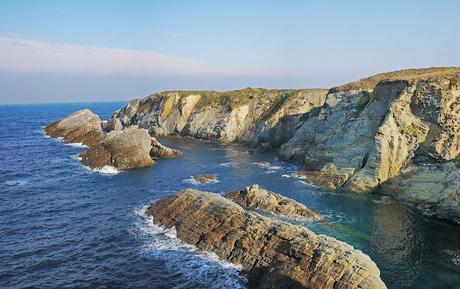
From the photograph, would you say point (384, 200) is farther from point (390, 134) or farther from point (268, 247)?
point (268, 247)

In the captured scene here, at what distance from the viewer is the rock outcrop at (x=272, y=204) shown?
44.0 metres

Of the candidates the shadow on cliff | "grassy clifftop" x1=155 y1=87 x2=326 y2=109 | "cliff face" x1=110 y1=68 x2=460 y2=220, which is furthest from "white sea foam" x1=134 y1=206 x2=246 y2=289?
"grassy clifftop" x1=155 y1=87 x2=326 y2=109

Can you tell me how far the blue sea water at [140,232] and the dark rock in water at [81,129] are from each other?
28.4 meters

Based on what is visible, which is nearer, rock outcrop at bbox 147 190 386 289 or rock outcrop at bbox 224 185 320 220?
rock outcrop at bbox 147 190 386 289

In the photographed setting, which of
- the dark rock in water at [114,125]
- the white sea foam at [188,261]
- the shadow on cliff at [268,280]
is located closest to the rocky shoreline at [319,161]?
the shadow on cliff at [268,280]

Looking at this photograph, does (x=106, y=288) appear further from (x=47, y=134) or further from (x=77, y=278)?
(x=47, y=134)

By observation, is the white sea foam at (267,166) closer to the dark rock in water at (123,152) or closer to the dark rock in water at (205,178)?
the dark rock in water at (205,178)

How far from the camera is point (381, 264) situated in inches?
1319

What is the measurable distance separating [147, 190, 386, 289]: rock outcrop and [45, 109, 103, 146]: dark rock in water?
2418 inches

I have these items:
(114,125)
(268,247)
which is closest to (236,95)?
(114,125)

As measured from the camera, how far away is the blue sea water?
31.3 meters

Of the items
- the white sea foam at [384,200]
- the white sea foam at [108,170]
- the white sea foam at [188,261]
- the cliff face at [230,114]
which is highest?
the cliff face at [230,114]

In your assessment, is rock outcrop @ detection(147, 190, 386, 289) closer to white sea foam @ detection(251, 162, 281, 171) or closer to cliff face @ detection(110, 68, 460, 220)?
cliff face @ detection(110, 68, 460, 220)

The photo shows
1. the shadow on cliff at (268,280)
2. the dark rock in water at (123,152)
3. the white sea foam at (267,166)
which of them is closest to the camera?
the shadow on cliff at (268,280)
